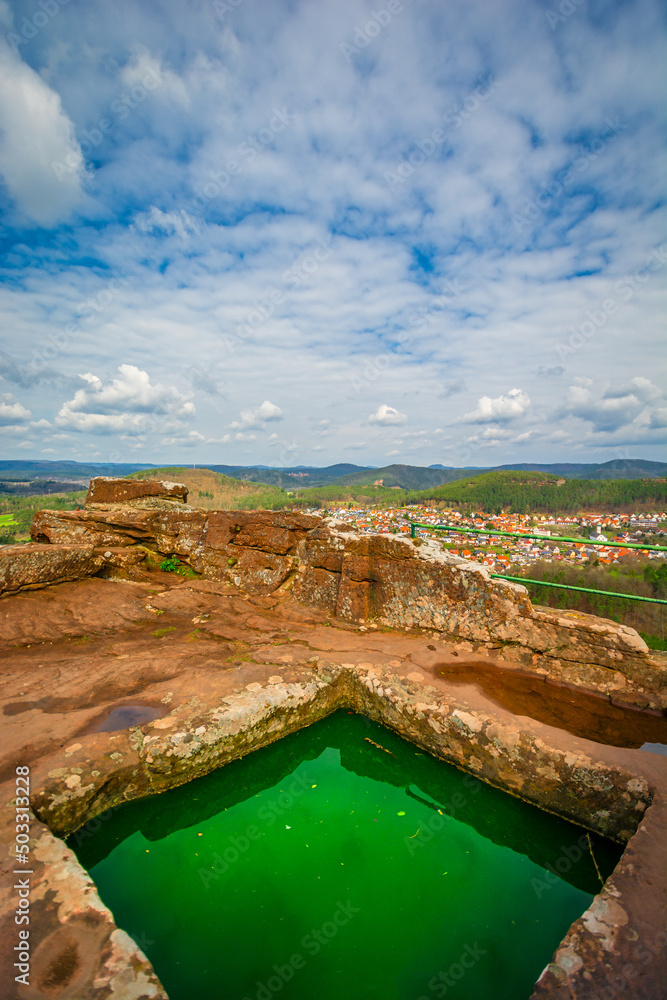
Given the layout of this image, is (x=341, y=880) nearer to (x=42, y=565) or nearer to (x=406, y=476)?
(x=42, y=565)

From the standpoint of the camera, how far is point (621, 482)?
20.5 metres

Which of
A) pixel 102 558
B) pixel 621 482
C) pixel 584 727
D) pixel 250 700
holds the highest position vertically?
pixel 621 482

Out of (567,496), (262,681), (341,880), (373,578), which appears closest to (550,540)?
(373,578)

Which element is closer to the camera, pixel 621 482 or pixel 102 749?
pixel 102 749

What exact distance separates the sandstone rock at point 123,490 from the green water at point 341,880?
6.83 metres

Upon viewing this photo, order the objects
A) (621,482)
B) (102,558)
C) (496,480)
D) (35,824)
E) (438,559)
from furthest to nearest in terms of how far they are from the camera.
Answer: (496,480), (621,482), (102,558), (438,559), (35,824)

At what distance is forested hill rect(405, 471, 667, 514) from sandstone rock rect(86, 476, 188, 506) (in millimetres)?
13471

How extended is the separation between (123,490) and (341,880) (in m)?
8.42

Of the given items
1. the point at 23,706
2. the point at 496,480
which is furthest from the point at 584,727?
the point at 496,480

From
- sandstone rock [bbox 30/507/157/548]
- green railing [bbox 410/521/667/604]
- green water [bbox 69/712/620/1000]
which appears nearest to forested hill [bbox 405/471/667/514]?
green railing [bbox 410/521/667/604]

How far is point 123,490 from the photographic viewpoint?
9109 mm

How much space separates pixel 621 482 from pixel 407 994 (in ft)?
76.8

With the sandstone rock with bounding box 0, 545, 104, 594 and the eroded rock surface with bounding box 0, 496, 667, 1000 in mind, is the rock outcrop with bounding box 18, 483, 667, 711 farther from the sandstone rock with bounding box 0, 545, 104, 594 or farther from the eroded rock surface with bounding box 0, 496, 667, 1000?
the sandstone rock with bounding box 0, 545, 104, 594

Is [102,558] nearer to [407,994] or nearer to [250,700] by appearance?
[250,700]
